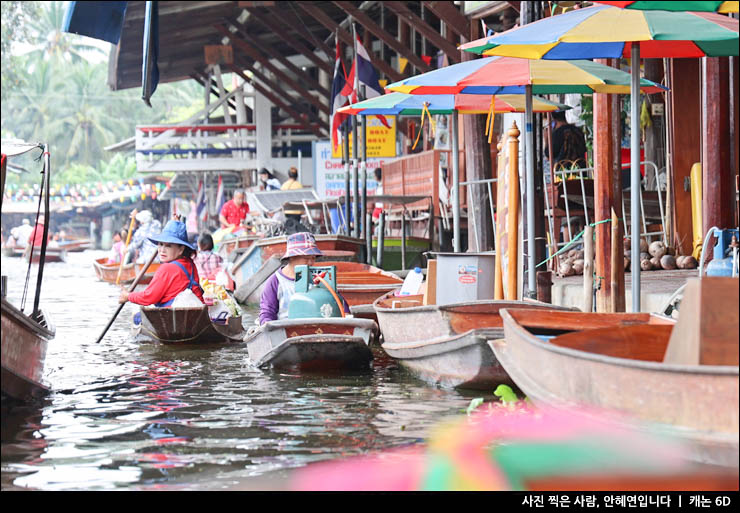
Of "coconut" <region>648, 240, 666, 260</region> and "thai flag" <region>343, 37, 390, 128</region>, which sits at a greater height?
"thai flag" <region>343, 37, 390, 128</region>

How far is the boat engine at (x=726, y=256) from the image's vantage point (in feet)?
21.9

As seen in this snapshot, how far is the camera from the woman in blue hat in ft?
33.8

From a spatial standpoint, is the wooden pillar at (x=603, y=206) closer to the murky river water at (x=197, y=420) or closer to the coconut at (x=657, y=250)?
the murky river water at (x=197, y=420)

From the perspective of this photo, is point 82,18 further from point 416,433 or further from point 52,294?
point 52,294

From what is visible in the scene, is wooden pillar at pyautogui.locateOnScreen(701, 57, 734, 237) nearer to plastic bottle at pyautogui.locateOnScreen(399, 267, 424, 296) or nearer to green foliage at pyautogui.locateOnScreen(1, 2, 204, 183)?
plastic bottle at pyautogui.locateOnScreen(399, 267, 424, 296)

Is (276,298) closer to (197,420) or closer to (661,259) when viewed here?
(197,420)

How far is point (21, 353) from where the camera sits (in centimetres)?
661

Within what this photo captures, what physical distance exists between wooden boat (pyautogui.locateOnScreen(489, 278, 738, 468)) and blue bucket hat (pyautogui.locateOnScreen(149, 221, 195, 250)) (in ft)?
15.6

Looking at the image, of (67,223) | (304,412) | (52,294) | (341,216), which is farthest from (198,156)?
(67,223)

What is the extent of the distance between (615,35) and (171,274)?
544 centimetres

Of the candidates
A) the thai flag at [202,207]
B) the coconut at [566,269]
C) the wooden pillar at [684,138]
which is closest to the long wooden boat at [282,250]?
the coconut at [566,269]

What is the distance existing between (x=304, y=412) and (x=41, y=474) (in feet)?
7.06

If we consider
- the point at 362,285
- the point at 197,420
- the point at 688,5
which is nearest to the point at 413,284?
the point at 362,285

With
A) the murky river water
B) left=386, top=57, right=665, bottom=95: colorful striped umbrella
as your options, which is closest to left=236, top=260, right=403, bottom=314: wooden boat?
the murky river water
